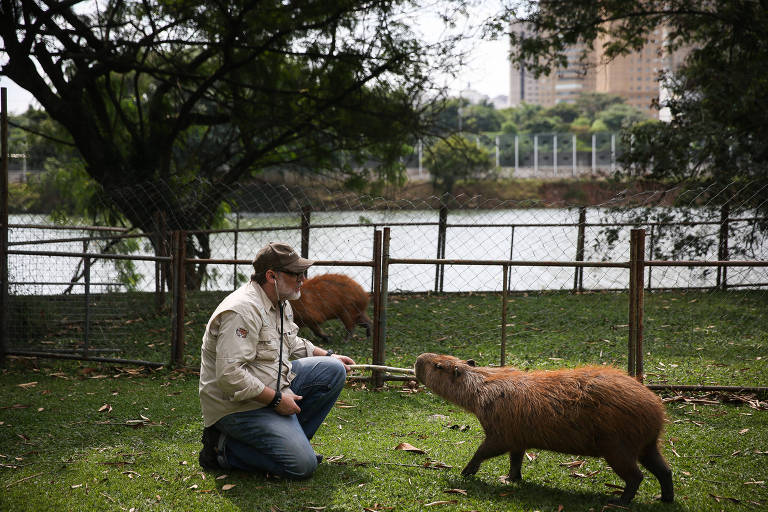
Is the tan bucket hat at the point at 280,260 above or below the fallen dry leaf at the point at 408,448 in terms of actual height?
above

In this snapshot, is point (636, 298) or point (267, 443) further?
point (636, 298)

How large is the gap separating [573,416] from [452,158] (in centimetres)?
885

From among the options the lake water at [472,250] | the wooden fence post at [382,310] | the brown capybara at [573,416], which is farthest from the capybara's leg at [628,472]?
the lake water at [472,250]

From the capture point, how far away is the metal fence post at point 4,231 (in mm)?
5875

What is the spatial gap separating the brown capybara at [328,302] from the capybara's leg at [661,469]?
14.3 ft

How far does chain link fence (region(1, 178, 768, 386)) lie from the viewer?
6012 mm

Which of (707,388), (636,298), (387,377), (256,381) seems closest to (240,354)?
(256,381)

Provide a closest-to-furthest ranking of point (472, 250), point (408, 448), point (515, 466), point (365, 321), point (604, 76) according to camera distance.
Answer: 1. point (515, 466)
2. point (408, 448)
3. point (365, 321)
4. point (472, 250)
5. point (604, 76)

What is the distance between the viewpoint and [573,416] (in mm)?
3025

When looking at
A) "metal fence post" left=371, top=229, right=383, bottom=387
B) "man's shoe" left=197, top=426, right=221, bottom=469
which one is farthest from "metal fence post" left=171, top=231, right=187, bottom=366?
"man's shoe" left=197, top=426, right=221, bottom=469

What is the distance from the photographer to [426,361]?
3.71m

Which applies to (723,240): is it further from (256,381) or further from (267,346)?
(256,381)

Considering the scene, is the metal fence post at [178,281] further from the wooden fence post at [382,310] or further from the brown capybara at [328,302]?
the wooden fence post at [382,310]

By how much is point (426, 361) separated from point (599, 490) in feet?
3.69
